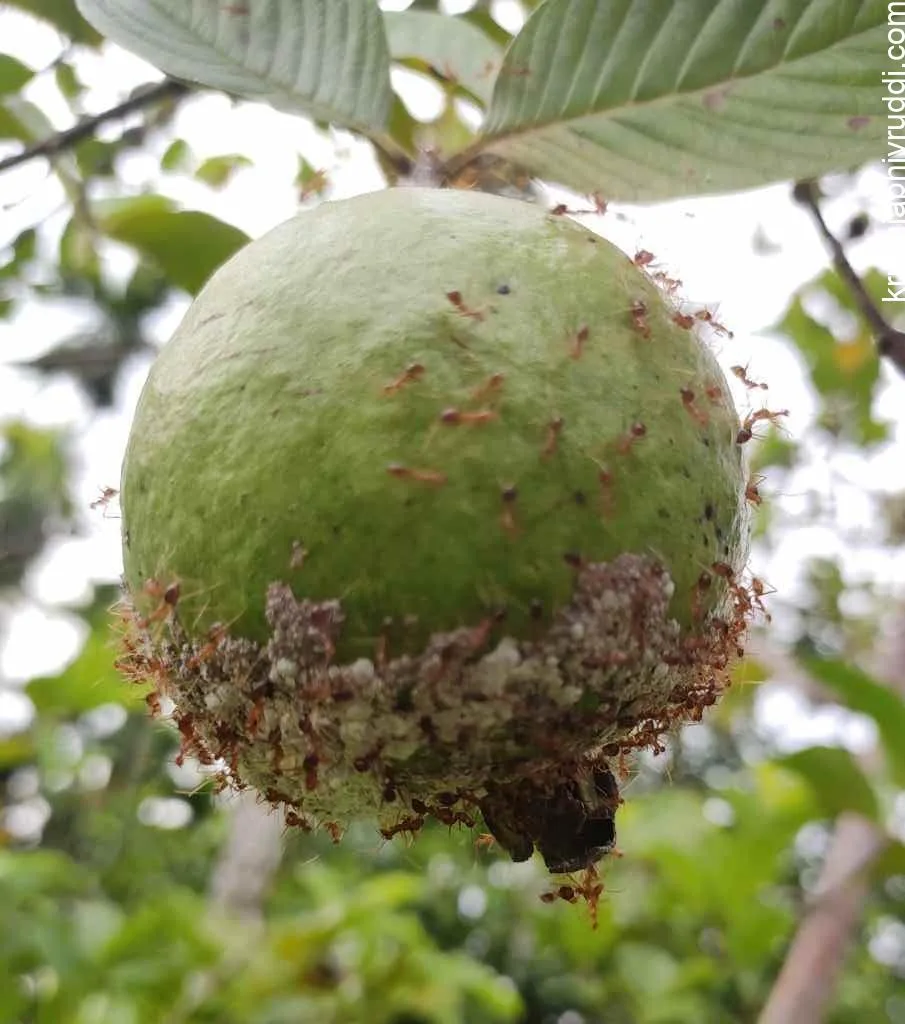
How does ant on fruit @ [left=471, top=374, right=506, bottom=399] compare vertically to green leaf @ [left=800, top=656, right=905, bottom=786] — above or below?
above

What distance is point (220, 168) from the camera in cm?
254

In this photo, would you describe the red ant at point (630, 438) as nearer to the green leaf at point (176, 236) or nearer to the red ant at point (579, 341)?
the red ant at point (579, 341)

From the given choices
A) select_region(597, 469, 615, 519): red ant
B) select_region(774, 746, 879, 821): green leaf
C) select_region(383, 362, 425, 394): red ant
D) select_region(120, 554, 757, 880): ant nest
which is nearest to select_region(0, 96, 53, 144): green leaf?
select_region(120, 554, 757, 880): ant nest

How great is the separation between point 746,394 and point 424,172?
39 cm

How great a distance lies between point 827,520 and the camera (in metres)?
3.25

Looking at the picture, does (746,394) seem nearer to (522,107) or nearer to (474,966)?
(522,107)

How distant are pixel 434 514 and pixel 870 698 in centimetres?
116

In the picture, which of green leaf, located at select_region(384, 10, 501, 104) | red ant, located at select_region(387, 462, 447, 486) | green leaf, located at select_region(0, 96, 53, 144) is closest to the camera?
red ant, located at select_region(387, 462, 447, 486)

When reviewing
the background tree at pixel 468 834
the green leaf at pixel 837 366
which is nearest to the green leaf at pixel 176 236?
the background tree at pixel 468 834

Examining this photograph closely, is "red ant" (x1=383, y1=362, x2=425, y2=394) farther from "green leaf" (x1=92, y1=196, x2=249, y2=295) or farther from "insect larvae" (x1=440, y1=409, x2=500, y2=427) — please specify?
"green leaf" (x1=92, y1=196, x2=249, y2=295)

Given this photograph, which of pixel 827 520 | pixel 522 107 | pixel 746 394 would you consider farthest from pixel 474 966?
pixel 522 107

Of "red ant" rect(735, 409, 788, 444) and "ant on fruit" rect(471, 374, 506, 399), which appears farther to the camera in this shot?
"red ant" rect(735, 409, 788, 444)

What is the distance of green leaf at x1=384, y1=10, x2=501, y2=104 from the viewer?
135 cm

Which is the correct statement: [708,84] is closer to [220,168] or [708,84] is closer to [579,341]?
[579,341]
